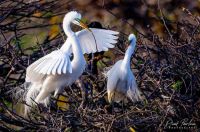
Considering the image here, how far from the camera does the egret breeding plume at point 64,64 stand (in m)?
5.49

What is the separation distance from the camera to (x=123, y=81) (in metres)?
5.83

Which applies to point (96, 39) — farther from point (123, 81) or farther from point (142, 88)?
point (142, 88)

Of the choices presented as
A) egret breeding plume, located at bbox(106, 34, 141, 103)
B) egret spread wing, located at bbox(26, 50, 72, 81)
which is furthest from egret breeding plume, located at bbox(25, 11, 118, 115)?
egret breeding plume, located at bbox(106, 34, 141, 103)

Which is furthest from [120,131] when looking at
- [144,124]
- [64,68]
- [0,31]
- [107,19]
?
[107,19]

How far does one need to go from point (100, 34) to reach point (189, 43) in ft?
3.25

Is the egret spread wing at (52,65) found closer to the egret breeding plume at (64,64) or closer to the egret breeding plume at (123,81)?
the egret breeding plume at (64,64)

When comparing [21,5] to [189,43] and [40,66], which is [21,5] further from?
[189,43]

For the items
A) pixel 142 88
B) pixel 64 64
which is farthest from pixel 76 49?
pixel 142 88

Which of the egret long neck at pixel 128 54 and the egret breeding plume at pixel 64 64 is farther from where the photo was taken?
the egret long neck at pixel 128 54

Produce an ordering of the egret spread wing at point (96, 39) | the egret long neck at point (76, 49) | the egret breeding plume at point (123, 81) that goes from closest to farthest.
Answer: the egret breeding plume at point (123, 81) < the egret long neck at point (76, 49) < the egret spread wing at point (96, 39)

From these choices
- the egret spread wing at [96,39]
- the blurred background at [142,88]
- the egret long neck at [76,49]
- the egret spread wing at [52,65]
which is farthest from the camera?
the egret spread wing at [96,39]

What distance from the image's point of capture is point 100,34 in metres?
6.27

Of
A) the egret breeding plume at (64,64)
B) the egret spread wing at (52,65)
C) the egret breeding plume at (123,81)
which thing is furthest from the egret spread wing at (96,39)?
the egret spread wing at (52,65)

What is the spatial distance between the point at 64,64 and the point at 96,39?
0.82 meters
